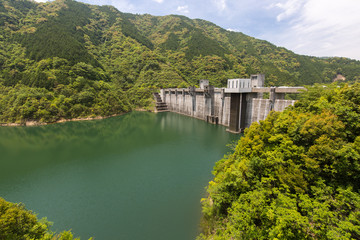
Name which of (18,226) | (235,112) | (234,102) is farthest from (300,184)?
(234,102)

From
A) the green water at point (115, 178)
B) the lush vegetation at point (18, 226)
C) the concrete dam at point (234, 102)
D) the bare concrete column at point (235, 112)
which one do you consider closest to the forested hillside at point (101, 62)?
the green water at point (115, 178)

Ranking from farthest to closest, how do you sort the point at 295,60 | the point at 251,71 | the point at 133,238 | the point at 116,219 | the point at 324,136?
the point at 295,60 < the point at 251,71 < the point at 116,219 < the point at 133,238 < the point at 324,136

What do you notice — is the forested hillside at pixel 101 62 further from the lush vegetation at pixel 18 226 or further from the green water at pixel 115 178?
the lush vegetation at pixel 18 226

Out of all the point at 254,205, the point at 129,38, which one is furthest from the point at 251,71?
the point at 254,205

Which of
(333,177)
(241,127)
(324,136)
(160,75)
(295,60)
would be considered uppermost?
(295,60)

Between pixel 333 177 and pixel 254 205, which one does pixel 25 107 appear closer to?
pixel 254 205

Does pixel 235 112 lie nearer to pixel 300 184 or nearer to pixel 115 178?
pixel 115 178
